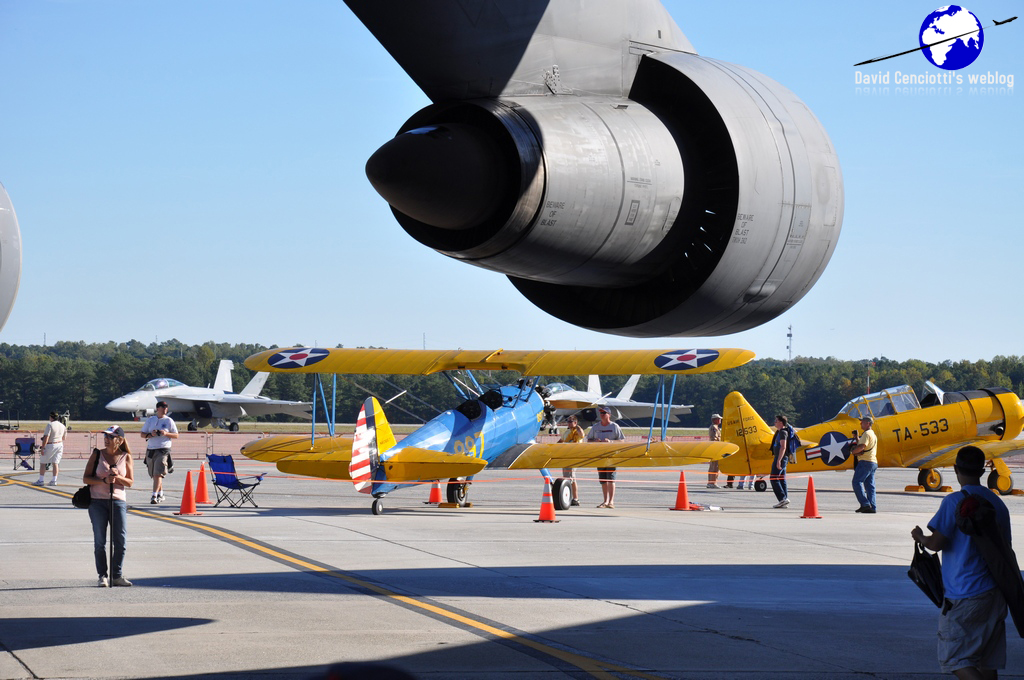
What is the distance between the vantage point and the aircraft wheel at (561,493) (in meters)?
17.5

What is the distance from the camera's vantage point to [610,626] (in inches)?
→ 318

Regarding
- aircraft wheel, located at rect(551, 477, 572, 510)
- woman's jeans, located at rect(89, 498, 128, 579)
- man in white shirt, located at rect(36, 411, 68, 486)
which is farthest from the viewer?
man in white shirt, located at rect(36, 411, 68, 486)

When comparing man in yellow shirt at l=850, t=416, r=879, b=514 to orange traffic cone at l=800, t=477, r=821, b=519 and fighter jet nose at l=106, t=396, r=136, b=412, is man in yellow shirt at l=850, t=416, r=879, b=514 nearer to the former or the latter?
orange traffic cone at l=800, t=477, r=821, b=519

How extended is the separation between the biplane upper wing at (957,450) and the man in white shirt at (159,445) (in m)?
14.9

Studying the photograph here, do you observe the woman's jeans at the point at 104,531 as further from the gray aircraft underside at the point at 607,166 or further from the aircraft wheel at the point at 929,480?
the aircraft wheel at the point at 929,480

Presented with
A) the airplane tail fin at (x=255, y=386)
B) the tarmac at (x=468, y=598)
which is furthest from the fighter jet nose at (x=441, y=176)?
the airplane tail fin at (x=255, y=386)

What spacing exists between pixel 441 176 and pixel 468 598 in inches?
277

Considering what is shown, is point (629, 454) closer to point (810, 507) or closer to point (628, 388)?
point (810, 507)

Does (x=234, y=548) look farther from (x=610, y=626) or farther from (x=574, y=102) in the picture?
(x=574, y=102)

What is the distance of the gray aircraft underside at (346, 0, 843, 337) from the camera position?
2.75 metres

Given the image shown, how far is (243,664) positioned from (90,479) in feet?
13.9

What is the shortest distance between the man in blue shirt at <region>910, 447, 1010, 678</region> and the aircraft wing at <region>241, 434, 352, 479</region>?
11495 mm

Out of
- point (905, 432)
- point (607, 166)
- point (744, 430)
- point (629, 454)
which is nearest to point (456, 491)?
point (629, 454)

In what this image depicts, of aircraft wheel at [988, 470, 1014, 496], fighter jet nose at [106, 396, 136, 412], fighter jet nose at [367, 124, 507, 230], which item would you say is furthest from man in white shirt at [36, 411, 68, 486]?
fighter jet nose at [106, 396, 136, 412]
